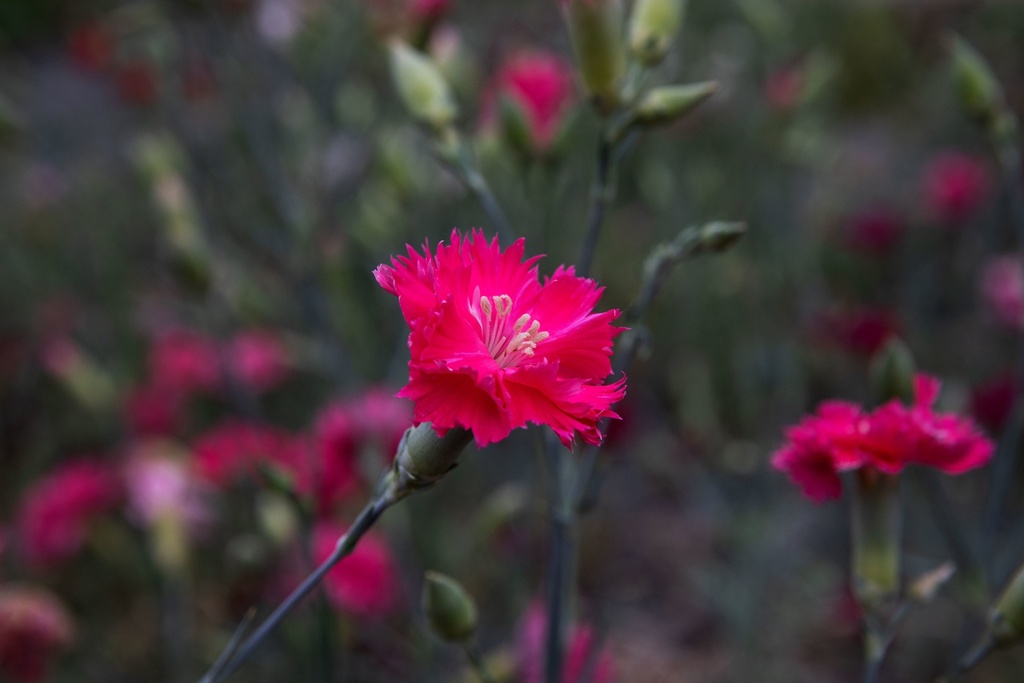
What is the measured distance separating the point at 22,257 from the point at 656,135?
1.91 m

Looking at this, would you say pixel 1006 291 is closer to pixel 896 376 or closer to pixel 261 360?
pixel 896 376

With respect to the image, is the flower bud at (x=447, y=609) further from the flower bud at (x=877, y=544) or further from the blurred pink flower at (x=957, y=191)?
the blurred pink flower at (x=957, y=191)

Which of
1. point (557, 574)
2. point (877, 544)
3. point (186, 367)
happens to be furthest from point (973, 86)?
point (186, 367)

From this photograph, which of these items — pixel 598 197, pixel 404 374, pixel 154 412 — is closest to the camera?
pixel 598 197

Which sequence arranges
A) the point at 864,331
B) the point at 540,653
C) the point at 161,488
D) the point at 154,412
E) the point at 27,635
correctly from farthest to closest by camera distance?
the point at 154,412 → the point at 864,331 → the point at 161,488 → the point at 27,635 → the point at 540,653

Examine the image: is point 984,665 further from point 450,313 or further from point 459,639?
point 450,313

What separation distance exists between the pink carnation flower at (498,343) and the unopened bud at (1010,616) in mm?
328

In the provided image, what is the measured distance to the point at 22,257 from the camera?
2.53 meters

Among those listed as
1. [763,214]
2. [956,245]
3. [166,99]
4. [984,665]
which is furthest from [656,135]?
[984,665]

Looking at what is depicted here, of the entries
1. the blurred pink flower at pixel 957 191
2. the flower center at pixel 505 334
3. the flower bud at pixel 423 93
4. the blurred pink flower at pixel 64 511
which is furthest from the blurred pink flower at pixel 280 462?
the blurred pink flower at pixel 957 191

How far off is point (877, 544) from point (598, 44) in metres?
0.44

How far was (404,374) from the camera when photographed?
4.97ft

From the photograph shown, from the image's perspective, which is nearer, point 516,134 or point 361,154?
point 516,134

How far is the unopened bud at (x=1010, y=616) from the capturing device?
22.4 inches
